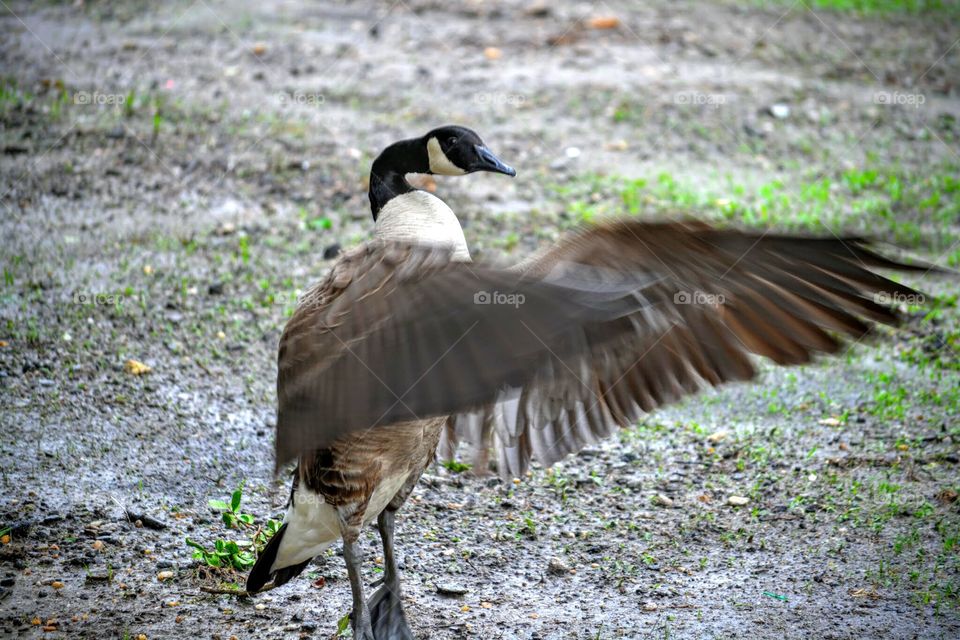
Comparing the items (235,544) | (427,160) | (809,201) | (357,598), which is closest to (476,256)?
(357,598)

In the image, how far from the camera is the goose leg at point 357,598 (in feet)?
13.0

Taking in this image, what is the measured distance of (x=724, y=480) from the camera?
536cm

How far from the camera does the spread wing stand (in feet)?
9.66

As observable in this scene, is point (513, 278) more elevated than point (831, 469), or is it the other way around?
point (513, 278)

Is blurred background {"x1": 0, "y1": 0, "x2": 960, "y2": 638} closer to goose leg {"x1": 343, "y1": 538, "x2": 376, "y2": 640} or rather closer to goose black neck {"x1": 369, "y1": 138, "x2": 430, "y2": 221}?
goose leg {"x1": 343, "y1": 538, "x2": 376, "y2": 640}

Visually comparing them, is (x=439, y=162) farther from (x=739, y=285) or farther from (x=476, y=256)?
(x=739, y=285)

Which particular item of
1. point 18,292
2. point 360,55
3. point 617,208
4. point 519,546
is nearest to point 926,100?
point 617,208

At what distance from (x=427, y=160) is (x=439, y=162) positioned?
0.07 m

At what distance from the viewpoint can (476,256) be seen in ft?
10.4

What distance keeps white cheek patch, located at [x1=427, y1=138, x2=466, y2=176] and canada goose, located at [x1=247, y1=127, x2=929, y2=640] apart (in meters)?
0.50

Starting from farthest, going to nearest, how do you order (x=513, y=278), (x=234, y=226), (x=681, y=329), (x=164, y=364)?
1. (x=234, y=226)
2. (x=164, y=364)
3. (x=681, y=329)
4. (x=513, y=278)

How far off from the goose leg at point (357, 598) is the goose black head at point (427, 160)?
164cm

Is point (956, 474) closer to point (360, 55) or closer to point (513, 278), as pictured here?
point (513, 278)

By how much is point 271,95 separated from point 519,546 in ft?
19.2
